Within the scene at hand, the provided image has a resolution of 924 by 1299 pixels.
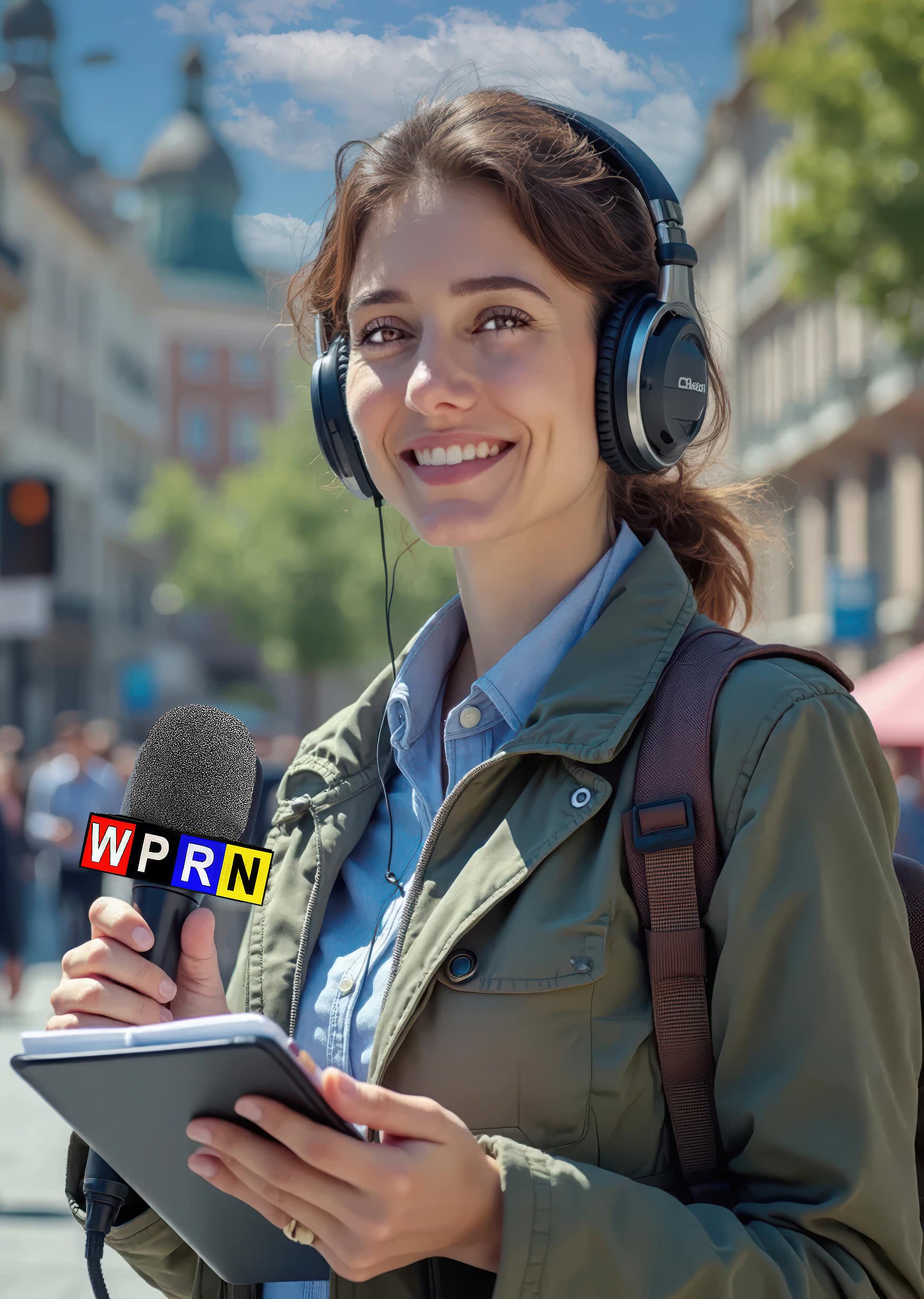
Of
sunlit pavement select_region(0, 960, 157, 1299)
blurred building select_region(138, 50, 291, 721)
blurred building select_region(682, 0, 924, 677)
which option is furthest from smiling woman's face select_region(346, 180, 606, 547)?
blurred building select_region(138, 50, 291, 721)

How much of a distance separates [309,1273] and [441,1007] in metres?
0.32

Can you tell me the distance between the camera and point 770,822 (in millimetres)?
1533

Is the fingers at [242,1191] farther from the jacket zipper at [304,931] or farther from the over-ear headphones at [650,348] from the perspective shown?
the over-ear headphones at [650,348]

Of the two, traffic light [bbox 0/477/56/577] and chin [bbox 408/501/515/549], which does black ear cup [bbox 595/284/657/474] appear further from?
traffic light [bbox 0/477/56/577]

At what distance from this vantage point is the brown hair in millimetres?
1840

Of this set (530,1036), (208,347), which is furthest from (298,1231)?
(208,347)

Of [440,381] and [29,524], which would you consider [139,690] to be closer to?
[29,524]

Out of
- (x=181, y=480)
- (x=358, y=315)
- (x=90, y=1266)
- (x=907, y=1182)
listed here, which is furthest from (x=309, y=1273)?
(x=181, y=480)

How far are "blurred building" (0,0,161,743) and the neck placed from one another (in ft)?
89.3

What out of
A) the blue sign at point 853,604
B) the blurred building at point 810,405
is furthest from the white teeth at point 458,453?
the blue sign at point 853,604

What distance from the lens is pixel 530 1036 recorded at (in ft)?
5.23

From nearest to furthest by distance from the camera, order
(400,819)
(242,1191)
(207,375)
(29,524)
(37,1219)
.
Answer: (242,1191) < (400,819) < (37,1219) < (29,524) < (207,375)

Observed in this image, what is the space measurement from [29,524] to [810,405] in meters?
22.1

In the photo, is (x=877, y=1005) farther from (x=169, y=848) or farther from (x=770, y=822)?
(x=169, y=848)
